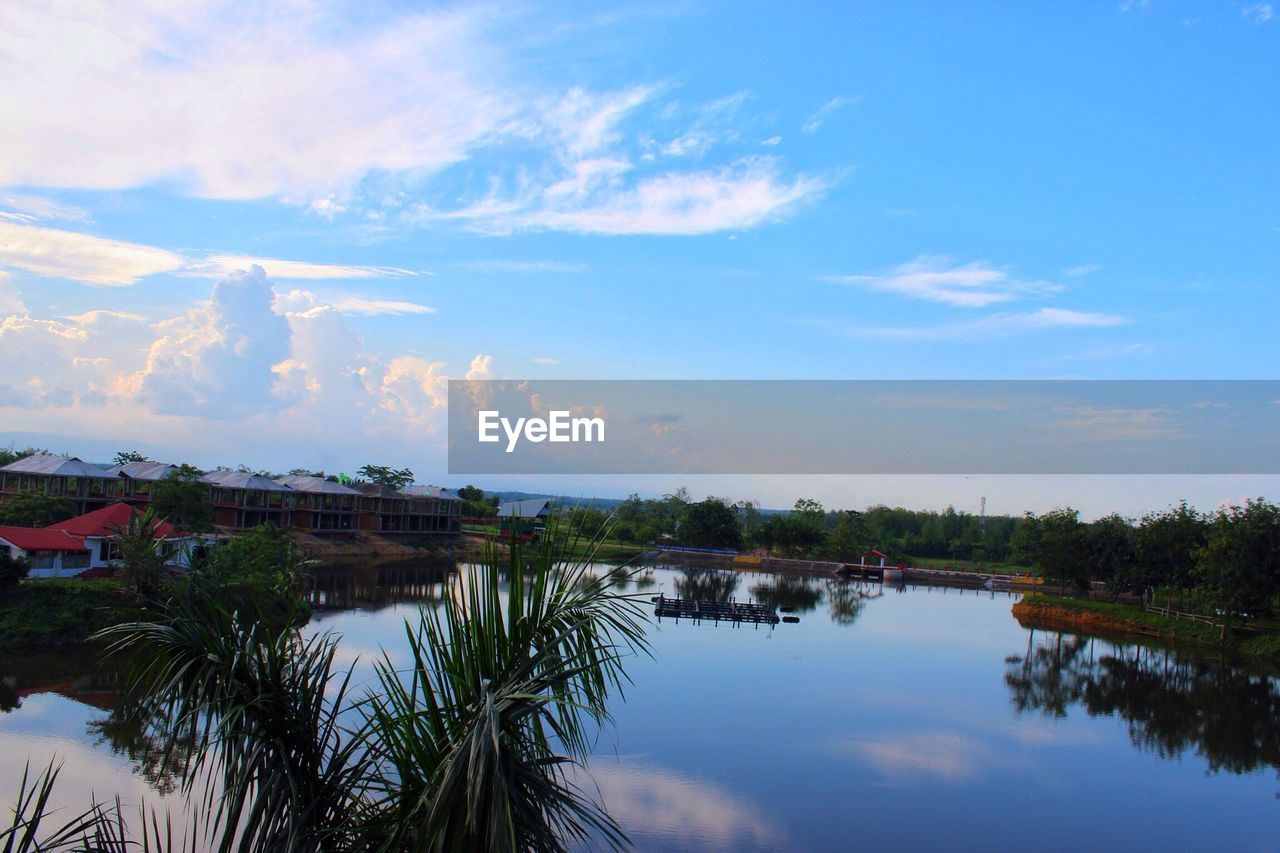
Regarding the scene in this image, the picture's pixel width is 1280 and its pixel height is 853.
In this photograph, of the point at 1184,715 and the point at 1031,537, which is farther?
the point at 1031,537

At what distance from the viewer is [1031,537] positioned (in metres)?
49.4

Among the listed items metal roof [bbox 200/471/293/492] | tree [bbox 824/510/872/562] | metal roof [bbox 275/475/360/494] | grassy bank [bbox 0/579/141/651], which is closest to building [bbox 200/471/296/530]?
metal roof [bbox 200/471/293/492]

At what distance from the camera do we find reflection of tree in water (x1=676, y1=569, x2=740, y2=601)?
46.1 meters

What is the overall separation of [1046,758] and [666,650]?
1271cm

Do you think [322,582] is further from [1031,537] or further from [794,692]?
[1031,537]

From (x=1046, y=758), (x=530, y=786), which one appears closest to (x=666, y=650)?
(x=1046, y=758)

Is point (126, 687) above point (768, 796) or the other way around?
above

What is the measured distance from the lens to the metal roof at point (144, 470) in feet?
158

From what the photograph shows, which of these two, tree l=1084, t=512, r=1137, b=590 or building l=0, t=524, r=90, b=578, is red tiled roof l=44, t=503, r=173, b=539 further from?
tree l=1084, t=512, r=1137, b=590

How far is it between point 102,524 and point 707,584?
3295 centimetres

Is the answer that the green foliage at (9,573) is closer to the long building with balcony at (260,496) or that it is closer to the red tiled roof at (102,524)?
the red tiled roof at (102,524)

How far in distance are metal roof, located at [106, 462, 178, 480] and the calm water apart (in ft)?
71.3

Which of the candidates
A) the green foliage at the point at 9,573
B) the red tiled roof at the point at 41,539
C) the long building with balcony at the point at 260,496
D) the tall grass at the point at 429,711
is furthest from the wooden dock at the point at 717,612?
the tall grass at the point at 429,711

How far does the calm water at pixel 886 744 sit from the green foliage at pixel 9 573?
10.3 ft
